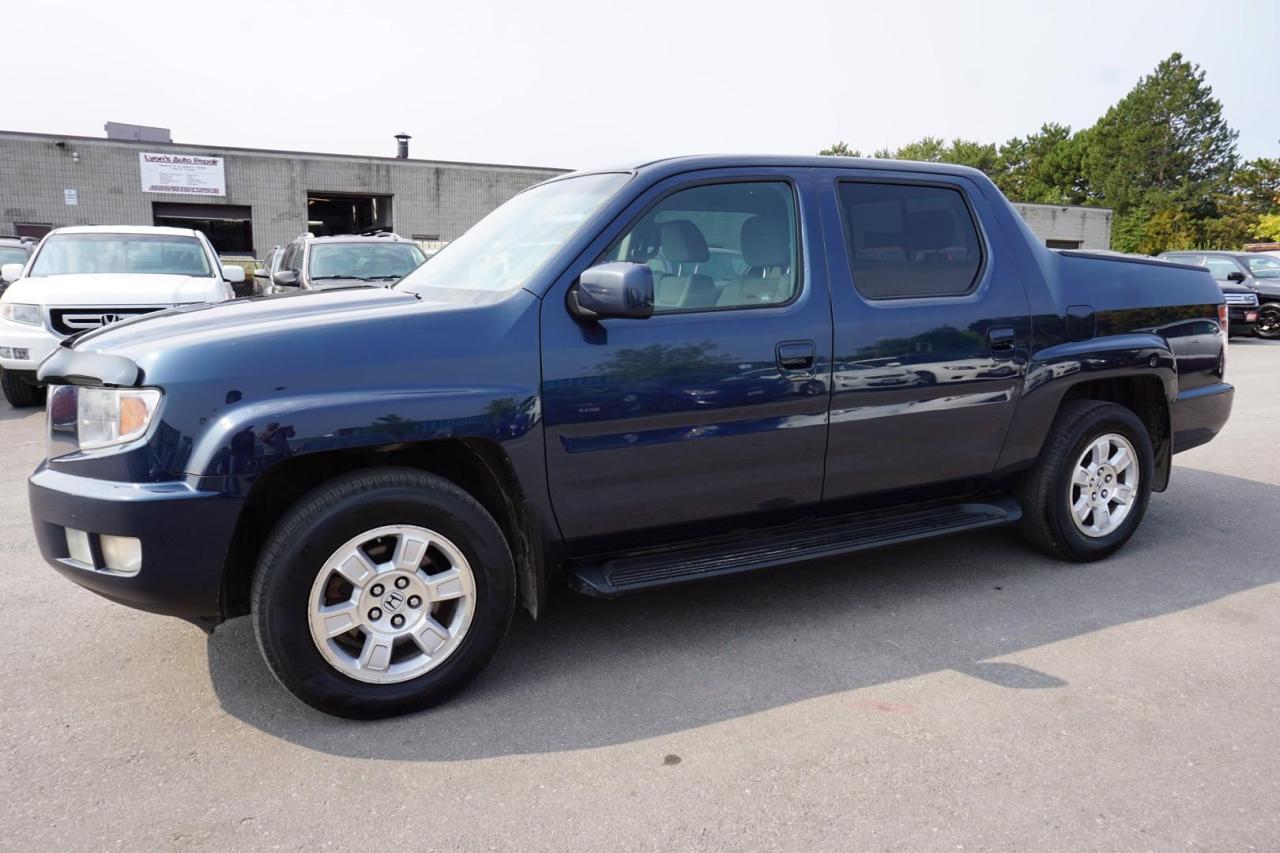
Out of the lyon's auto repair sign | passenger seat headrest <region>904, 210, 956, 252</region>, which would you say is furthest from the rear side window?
the lyon's auto repair sign

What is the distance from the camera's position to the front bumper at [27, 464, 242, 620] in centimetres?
275

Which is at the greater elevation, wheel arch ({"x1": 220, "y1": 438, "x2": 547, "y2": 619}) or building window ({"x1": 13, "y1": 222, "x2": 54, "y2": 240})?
building window ({"x1": 13, "y1": 222, "x2": 54, "y2": 240})

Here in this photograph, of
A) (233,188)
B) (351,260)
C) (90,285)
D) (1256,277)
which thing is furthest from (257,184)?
(1256,277)

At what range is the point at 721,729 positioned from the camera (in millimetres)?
2961

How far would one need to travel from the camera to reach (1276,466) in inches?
265

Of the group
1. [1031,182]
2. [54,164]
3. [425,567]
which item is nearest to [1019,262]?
[425,567]

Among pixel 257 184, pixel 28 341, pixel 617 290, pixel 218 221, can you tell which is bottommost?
pixel 28 341

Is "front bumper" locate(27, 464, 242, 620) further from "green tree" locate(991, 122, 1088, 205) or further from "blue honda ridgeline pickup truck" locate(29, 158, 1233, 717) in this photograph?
"green tree" locate(991, 122, 1088, 205)

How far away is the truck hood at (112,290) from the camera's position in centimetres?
821

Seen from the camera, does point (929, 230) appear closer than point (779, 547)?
No

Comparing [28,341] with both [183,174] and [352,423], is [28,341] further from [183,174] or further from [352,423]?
[183,174]

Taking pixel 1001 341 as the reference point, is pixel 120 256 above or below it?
above

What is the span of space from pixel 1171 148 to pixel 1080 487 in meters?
77.3

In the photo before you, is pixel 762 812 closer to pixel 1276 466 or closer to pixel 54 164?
pixel 1276 466
